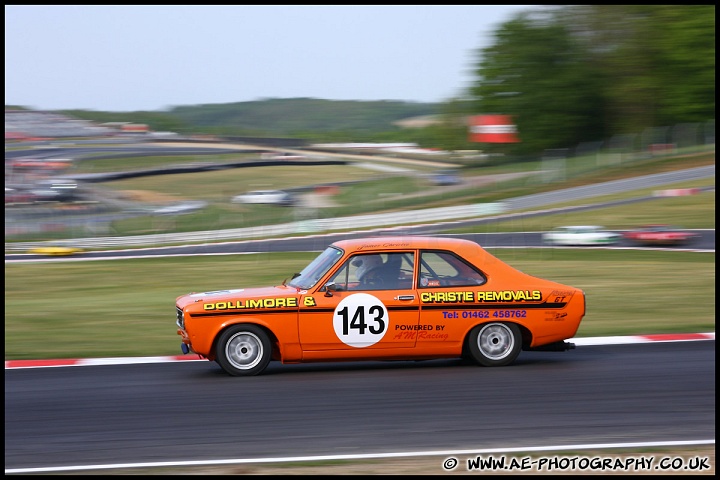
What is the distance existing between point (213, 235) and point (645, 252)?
14811mm

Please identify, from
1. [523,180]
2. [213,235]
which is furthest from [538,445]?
[523,180]

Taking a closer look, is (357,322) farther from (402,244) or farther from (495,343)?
(495,343)

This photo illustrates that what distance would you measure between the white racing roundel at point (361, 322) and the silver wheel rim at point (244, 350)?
772mm

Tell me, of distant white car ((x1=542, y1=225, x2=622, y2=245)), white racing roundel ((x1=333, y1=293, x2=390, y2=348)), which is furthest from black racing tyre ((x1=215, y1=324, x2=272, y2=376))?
distant white car ((x1=542, y1=225, x2=622, y2=245))

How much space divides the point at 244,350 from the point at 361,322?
3.76ft

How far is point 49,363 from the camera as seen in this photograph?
913 cm

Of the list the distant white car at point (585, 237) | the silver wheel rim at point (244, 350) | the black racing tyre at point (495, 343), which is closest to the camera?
the silver wheel rim at point (244, 350)

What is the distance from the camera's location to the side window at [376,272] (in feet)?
26.0

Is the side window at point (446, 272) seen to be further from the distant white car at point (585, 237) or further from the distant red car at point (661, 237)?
the distant red car at point (661, 237)

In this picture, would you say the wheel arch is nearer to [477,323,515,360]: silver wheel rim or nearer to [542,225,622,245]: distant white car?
[477,323,515,360]: silver wheel rim

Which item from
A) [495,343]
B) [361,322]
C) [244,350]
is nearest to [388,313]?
[361,322]

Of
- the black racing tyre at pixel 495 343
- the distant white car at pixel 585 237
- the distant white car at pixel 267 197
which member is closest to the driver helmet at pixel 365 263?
the black racing tyre at pixel 495 343

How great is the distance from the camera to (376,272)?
8.02 m

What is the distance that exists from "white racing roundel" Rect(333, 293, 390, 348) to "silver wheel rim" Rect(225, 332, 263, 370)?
0.77 m
